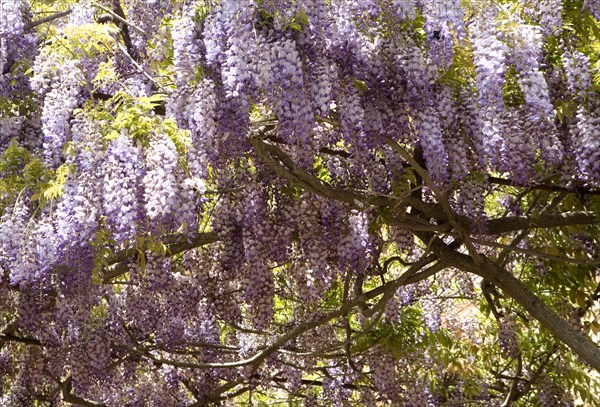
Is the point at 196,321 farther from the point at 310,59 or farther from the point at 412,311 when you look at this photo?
the point at 310,59

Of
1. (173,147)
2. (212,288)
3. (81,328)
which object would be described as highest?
(212,288)

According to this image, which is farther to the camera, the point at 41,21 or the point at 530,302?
the point at 530,302

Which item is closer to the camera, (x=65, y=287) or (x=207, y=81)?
(x=207, y=81)

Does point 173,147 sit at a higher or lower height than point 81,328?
lower

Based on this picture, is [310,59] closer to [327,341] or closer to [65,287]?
[65,287]

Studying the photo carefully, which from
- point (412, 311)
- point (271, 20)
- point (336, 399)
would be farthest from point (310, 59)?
point (336, 399)

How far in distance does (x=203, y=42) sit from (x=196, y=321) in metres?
3.23

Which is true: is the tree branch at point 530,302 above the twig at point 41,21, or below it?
below

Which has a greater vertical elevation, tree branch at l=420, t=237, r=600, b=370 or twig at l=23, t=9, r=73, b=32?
twig at l=23, t=9, r=73, b=32

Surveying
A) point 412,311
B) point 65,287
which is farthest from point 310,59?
point 412,311

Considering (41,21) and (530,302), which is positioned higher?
(41,21)

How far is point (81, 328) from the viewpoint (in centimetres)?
641

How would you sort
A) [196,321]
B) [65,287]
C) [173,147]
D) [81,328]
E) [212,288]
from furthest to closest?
[196,321] < [212,288] < [81,328] < [65,287] < [173,147]

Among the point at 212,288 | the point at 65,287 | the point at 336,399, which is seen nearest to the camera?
the point at 65,287
